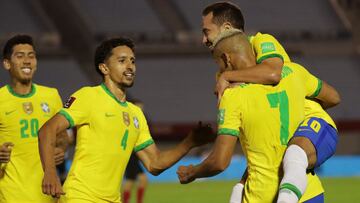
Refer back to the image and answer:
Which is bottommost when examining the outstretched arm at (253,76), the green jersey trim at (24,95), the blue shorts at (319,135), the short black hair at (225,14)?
the blue shorts at (319,135)

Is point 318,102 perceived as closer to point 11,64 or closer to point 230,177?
point 11,64

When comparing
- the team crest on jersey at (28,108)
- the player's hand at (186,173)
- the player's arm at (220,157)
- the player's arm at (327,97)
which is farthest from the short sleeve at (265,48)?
the team crest on jersey at (28,108)

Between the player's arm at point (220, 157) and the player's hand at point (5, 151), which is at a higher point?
the player's hand at point (5, 151)

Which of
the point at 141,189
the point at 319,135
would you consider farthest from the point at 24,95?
the point at 141,189

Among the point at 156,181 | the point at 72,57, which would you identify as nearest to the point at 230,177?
the point at 156,181

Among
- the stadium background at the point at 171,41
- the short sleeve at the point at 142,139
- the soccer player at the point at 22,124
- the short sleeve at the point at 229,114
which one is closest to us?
the short sleeve at the point at 229,114

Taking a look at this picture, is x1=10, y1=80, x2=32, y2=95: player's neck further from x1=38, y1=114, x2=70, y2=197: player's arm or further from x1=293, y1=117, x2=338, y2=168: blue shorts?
x1=293, y1=117, x2=338, y2=168: blue shorts

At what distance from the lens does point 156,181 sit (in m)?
23.1

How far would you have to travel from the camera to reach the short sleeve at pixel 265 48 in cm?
582

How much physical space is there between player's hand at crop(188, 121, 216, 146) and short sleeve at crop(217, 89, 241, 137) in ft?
2.18

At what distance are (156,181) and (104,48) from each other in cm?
1657

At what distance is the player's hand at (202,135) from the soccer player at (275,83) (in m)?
0.51

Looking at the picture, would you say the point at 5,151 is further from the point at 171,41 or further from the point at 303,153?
the point at 171,41

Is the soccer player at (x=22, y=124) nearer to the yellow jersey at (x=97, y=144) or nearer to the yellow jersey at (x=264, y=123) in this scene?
the yellow jersey at (x=97, y=144)
